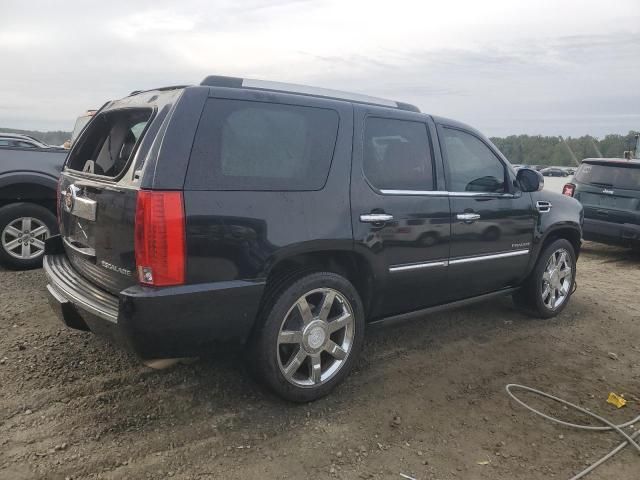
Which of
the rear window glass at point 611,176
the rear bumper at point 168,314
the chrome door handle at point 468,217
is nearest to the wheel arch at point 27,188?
the rear bumper at point 168,314

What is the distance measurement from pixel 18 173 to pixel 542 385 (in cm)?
553

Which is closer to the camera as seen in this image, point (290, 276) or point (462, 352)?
point (290, 276)

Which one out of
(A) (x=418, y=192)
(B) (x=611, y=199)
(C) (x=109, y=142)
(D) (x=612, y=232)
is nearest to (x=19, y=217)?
(C) (x=109, y=142)

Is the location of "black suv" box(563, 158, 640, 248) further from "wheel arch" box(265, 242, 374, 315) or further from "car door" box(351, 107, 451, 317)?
"wheel arch" box(265, 242, 374, 315)

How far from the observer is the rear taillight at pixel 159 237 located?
8.21 feet

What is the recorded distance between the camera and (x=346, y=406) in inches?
125

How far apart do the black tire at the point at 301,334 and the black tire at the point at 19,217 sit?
405 centimetres

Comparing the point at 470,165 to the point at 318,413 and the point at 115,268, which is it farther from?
the point at 115,268

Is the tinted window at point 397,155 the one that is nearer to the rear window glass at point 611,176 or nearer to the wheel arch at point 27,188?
the wheel arch at point 27,188

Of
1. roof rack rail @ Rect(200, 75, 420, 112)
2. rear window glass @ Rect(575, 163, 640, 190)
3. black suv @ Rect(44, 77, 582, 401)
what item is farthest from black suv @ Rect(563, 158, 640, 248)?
roof rack rail @ Rect(200, 75, 420, 112)

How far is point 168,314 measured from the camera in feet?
8.39

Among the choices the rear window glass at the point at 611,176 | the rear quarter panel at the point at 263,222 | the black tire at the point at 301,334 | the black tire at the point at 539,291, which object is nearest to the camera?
the rear quarter panel at the point at 263,222

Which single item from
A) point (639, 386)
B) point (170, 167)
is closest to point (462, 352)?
point (639, 386)

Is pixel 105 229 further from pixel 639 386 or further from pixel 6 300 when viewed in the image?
pixel 639 386
